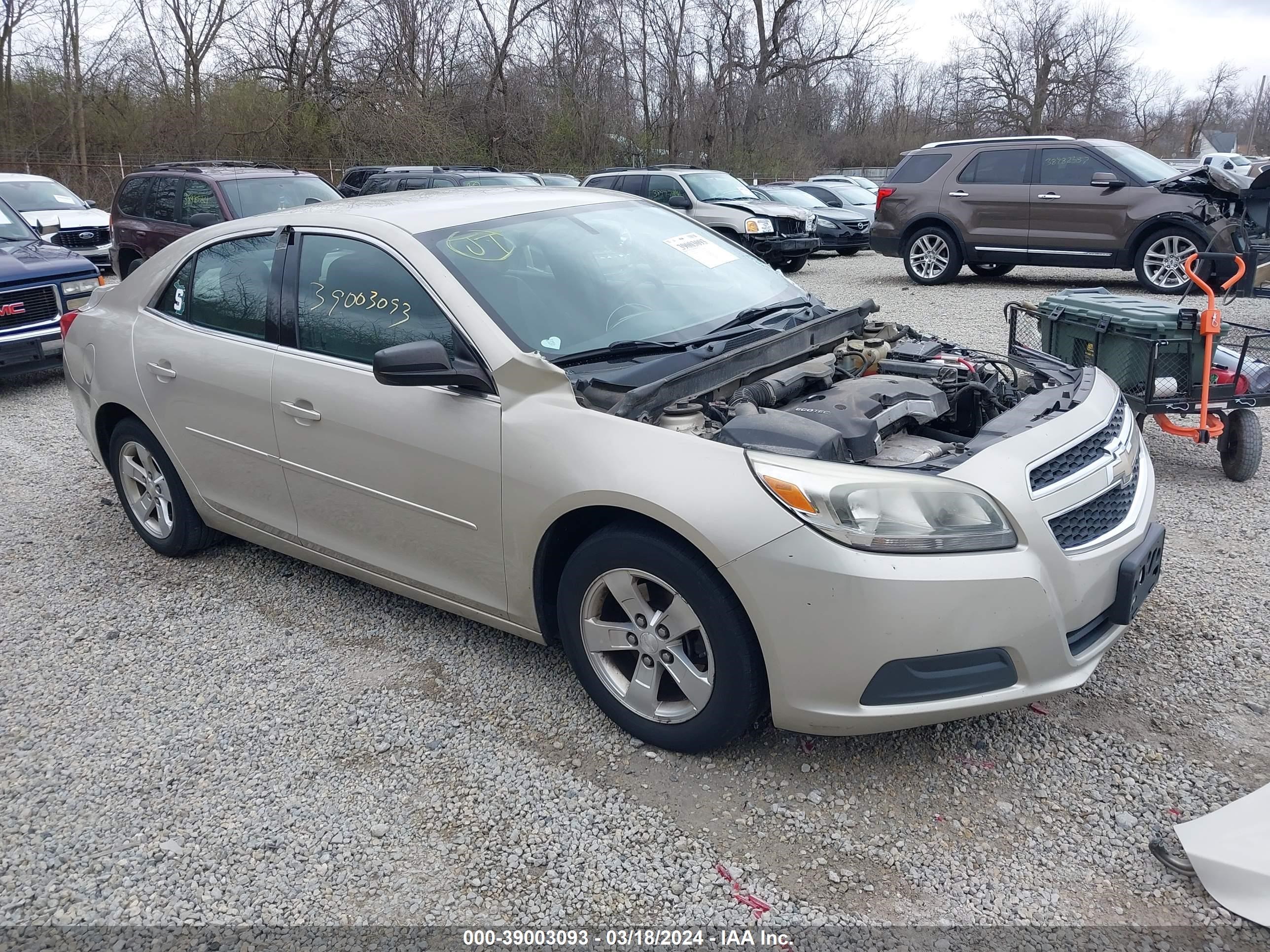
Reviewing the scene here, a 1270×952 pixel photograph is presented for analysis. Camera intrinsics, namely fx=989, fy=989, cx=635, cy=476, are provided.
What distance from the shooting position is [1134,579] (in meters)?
2.88

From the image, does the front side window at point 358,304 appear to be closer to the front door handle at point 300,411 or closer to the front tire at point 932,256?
the front door handle at point 300,411

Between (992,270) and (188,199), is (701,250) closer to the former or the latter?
(188,199)

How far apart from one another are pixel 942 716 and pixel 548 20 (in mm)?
34160

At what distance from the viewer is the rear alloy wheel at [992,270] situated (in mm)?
13680

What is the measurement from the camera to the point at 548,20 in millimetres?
32781

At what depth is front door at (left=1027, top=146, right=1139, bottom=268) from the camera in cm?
1188

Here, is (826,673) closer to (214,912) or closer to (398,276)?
(214,912)

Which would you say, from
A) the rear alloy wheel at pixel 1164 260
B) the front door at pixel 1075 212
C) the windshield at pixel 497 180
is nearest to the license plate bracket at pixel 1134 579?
the rear alloy wheel at pixel 1164 260

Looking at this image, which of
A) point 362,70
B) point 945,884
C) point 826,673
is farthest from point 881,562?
point 362,70

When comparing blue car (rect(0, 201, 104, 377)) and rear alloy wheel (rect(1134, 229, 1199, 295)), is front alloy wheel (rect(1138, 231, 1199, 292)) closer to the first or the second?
rear alloy wheel (rect(1134, 229, 1199, 295))

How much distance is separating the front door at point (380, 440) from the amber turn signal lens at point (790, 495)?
0.96 meters

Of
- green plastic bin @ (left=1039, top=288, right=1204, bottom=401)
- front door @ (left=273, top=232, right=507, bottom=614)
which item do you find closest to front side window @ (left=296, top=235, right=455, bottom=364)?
front door @ (left=273, top=232, right=507, bottom=614)

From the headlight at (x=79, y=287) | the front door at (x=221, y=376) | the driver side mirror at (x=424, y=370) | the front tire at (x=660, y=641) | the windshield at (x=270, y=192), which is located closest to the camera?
the front tire at (x=660, y=641)

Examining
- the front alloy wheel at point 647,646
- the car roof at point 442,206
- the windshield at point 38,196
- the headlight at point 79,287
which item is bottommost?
the front alloy wheel at point 647,646
